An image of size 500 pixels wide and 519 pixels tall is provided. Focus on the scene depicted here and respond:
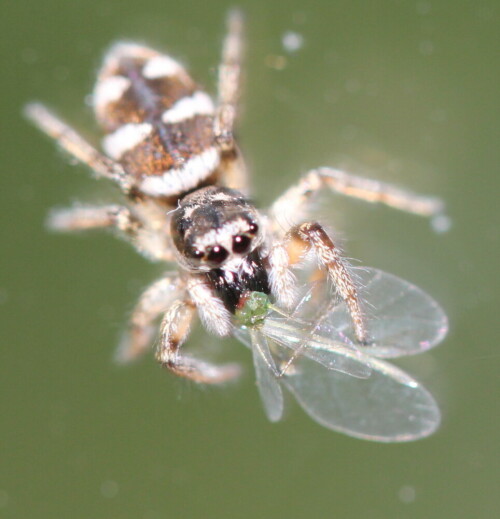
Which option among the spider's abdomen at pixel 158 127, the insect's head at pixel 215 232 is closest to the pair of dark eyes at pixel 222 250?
the insect's head at pixel 215 232

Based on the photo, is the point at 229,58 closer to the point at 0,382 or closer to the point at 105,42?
the point at 105,42

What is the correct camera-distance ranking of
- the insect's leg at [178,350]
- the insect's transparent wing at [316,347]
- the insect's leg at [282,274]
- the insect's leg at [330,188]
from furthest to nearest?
the insect's leg at [330,188] → the insect's leg at [178,350] → the insect's leg at [282,274] → the insect's transparent wing at [316,347]

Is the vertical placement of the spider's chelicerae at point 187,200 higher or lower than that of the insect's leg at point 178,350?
higher

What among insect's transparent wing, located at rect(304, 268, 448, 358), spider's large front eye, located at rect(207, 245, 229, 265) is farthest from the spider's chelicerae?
insect's transparent wing, located at rect(304, 268, 448, 358)

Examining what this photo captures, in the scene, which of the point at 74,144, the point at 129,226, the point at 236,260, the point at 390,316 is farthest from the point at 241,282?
the point at 74,144

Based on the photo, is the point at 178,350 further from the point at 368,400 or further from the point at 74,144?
the point at 74,144

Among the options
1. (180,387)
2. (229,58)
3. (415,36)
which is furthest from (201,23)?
(180,387)

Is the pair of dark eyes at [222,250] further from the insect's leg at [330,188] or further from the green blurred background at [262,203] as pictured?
the green blurred background at [262,203]

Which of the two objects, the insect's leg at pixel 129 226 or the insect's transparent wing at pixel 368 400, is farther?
the insect's leg at pixel 129 226
